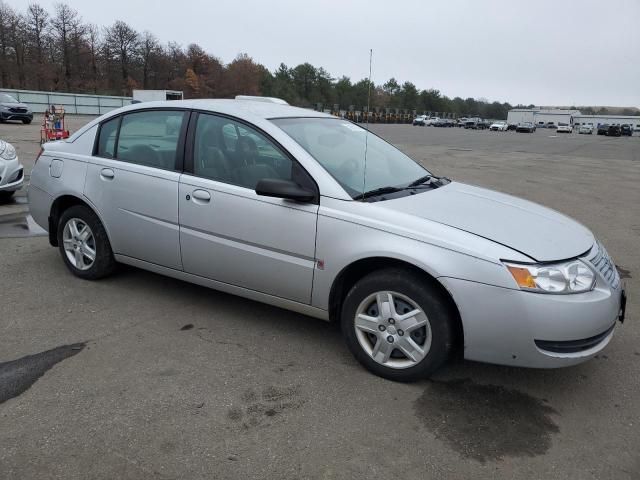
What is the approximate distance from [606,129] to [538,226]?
235ft

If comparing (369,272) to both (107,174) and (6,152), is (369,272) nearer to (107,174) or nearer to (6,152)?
(107,174)

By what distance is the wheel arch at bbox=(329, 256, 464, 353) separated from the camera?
3080mm

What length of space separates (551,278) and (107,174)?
11.2 feet

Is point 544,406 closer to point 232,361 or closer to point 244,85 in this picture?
point 232,361

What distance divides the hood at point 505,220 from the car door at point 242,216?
1.99ft

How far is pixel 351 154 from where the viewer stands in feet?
12.9

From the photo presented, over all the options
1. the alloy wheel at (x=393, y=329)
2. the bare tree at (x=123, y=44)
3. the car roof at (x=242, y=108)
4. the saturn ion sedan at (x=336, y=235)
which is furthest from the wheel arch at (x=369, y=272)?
the bare tree at (x=123, y=44)

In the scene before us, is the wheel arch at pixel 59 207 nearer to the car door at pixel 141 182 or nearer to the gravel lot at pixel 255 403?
the car door at pixel 141 182

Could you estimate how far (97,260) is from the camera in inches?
182

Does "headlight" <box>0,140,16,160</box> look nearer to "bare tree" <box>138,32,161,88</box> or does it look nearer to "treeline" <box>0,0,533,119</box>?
"treeline" <box>0,0,533,119</box>

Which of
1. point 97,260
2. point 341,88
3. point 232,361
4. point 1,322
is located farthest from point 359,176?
point 341,88

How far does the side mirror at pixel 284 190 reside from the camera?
11.0ft

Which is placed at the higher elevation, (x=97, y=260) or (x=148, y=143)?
(x=148, y=143)

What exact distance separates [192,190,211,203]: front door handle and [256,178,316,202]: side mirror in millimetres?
556
